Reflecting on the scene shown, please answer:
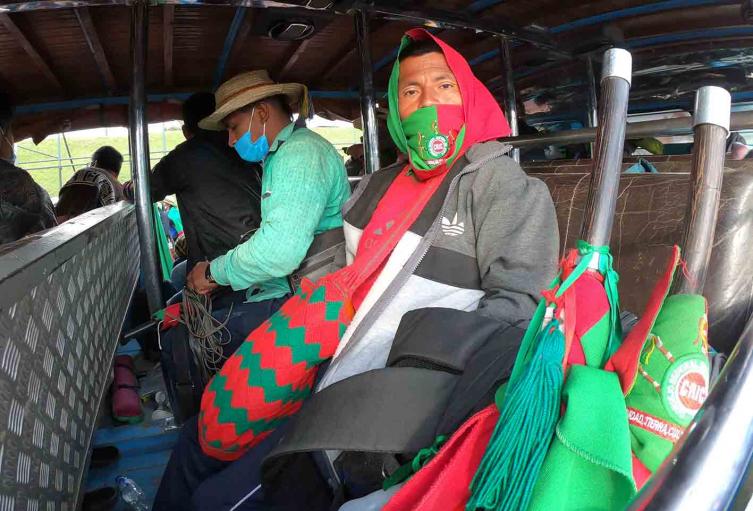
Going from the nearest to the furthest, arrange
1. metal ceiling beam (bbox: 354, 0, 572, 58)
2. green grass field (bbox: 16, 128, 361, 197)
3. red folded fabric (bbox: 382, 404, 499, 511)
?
red folded fabric (bbox: 382, 404, 499, 511), metal ceiling beam (bbox: 354, 0, 572, 58), green grass field (bbox: 16, 128, 361, 197)

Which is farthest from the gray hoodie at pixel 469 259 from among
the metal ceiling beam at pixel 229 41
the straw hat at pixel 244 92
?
the metal ceiling beam at pixel 229 41

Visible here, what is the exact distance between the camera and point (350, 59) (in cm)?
399

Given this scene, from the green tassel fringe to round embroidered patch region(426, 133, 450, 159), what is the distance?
3.21ft

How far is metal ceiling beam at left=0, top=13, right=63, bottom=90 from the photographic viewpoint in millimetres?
2703

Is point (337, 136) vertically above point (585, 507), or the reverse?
point (337, 136)

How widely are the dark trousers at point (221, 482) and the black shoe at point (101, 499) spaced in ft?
0.95

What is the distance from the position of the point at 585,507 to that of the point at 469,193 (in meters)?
1.00

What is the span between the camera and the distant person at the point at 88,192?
3852 millimetres

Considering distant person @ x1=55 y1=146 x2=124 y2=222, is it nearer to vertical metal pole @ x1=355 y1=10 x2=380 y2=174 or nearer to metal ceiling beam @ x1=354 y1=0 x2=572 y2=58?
vertical metal pole @ x1=355 y1=10 x2=380 y2=174

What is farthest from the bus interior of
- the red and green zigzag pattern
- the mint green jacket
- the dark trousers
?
the mint green jacket

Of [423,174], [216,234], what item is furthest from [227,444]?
[216,234]

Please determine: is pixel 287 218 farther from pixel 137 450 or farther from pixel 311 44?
pixel 311 44

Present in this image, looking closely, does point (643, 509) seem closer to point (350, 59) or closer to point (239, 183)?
point (239, 183)

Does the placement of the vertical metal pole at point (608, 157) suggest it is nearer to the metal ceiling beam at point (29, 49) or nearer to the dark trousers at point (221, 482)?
the dark trousers at point (221, 482)
